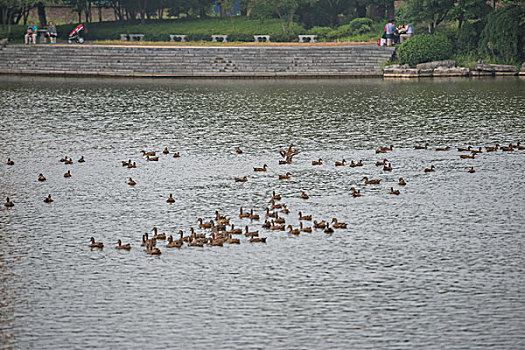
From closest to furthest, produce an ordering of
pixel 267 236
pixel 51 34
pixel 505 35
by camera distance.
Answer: pixel 267 236
pixel 505 35
pixel 51 34

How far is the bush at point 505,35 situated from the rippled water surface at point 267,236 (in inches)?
891

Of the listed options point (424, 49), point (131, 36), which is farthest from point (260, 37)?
point (424, 49)

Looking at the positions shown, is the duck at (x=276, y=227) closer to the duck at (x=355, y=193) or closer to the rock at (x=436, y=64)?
the duck at (x=355, y=193)

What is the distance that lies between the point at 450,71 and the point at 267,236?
44891 mm

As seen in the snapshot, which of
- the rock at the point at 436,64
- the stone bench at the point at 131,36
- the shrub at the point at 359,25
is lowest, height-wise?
the rock at the point at 436,64

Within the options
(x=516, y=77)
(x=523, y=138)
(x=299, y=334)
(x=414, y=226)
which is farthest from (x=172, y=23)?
(x=299, y=334)

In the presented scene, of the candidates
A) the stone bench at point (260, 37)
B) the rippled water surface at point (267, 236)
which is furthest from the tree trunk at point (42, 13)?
the rippled water surface at point (267, 236)

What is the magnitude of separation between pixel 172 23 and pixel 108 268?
2711 inches

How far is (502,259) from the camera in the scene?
56.7ft

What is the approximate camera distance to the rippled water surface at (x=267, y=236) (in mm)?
13852

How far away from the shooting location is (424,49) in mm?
60812

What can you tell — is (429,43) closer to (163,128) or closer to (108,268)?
(163,128)

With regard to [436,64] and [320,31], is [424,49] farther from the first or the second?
[320,31]

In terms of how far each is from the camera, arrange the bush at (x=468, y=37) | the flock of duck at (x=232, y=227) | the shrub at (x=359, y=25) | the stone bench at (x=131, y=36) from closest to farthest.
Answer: the flock of duck at (x=232, y=227), the bush at (x=468, y=37), the shrub at (x=359, y=25), the stone bench at (x=131, y=36)
